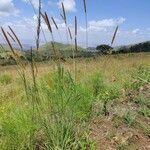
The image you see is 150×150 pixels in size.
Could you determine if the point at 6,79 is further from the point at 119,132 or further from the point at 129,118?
the point at 119,132

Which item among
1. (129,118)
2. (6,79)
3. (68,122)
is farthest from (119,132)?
(6,79)

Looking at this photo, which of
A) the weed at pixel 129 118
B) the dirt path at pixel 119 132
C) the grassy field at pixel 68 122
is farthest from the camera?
the weed at pixel 129 118

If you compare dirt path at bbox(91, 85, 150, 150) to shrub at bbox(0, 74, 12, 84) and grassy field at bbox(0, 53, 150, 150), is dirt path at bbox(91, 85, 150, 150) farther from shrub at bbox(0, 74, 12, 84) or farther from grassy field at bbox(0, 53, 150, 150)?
shrub at bbox(0, 74, 12, 84)

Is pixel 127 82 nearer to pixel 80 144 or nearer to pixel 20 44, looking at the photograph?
pixel 80 144

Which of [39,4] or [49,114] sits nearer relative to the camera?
[39,4]

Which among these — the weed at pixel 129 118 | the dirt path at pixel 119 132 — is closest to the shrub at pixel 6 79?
the dirt path at pixel 119 132

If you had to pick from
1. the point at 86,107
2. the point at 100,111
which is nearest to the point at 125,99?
the point at 100,111

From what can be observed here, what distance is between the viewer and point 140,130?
19.3 feet

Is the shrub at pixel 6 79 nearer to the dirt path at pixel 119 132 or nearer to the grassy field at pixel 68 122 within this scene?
the grassy field at pixel 68 122

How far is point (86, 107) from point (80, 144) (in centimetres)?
91

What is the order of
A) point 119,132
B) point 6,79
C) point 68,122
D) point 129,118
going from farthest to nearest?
point 6,79, point 129,118, point 119,132, point 68,122

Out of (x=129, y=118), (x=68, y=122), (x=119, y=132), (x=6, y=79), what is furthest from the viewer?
(x=6, y=79)

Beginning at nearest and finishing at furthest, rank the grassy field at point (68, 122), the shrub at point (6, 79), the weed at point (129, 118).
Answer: the grassy field at point (68, 122) → the weed at point (129, 118) → the shrub at point (6, 79)

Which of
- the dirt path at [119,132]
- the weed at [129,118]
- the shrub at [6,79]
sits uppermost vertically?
the weed at [129,118]
